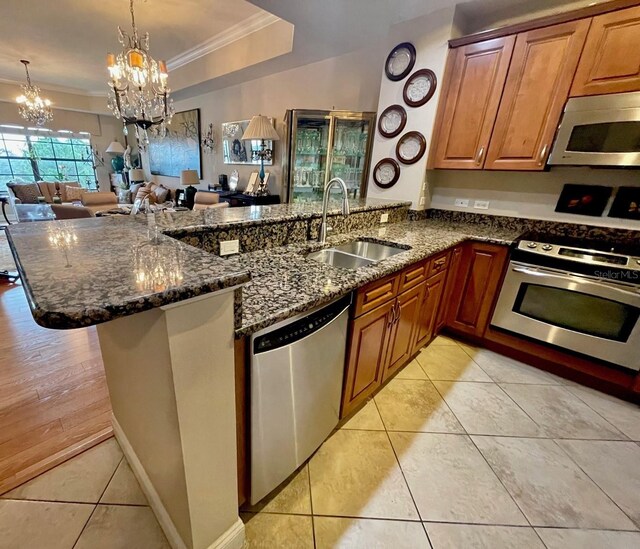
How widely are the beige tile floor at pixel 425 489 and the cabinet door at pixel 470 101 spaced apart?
191 cm

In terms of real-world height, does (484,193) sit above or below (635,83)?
below

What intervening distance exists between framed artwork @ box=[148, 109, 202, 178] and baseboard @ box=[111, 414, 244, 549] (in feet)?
18.4

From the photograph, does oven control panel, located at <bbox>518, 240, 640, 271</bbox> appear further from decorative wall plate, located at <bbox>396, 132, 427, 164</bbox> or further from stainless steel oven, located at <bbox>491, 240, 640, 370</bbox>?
decorative wall plate, located at <bbox>396, 132, 427, 164</bbox>

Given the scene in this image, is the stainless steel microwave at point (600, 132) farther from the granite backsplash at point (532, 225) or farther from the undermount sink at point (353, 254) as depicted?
the undermount sink at point (353, 254)

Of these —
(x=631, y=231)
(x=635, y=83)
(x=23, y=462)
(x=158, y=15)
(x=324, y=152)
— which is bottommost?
(x=23, y=462)

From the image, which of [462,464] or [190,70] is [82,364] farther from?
[190,70]

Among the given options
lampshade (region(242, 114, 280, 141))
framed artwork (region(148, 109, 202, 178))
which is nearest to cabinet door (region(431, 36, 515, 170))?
lampshade (region(242, 114, 280, 141))

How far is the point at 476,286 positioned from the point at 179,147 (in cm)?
649

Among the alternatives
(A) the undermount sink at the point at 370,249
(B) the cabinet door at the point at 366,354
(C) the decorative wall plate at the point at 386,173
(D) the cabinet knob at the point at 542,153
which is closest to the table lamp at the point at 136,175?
(C) the decorative wall plate at the point at 386,173

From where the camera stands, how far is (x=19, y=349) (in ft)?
7.00

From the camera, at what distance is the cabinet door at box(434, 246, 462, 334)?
2.27 meters

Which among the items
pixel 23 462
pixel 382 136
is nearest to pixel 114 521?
pixel 23 462

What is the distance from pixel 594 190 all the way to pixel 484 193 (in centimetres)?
74

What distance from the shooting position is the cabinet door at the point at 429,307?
2014 mm
